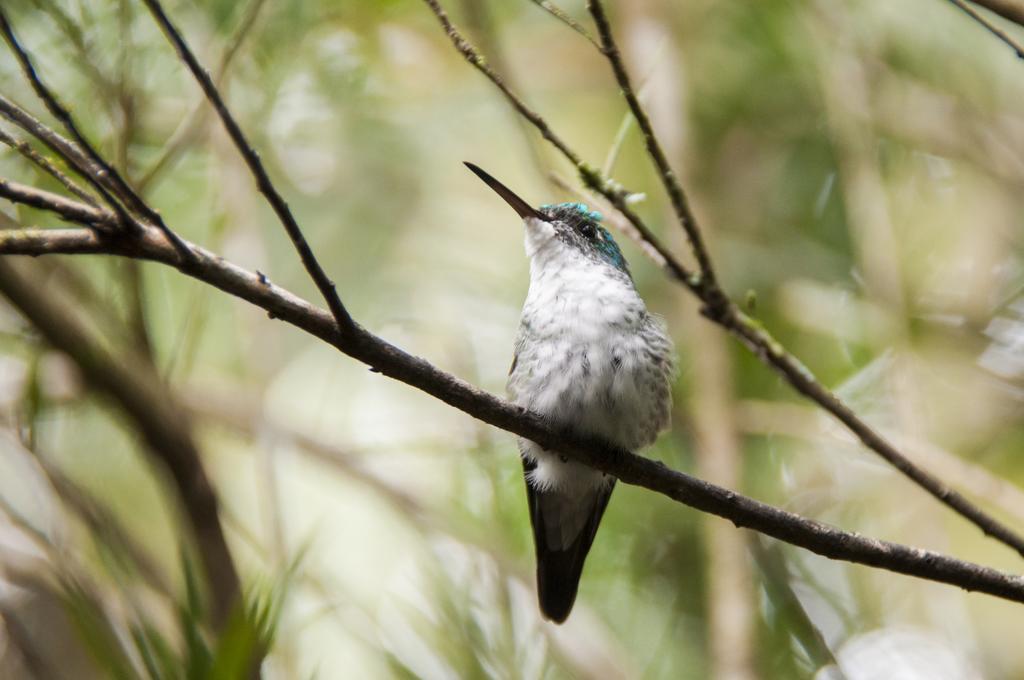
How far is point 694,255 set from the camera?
1.68 metres

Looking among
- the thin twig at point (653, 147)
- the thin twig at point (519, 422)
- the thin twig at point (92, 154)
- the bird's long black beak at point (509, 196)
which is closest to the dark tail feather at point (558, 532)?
the thin twig at point (519, 422)

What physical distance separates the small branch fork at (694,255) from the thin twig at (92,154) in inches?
24.1

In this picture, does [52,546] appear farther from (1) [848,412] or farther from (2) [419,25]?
(2) [419,25]

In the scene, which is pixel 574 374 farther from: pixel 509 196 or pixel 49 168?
pixel 49 168

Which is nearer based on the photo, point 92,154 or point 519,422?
point 92,154

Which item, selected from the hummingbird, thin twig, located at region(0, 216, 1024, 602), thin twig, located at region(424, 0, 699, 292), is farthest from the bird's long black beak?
thin twig, located at region(0, 216, 1024, 602)

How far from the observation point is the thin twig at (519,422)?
152 centimetres

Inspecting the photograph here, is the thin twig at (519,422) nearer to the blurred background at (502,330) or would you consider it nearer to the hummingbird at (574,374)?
the hummingbird at (574,374)

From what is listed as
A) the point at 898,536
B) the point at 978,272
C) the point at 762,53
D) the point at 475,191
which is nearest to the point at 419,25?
the point at 475,191

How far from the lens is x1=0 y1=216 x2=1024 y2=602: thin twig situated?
1521 millimetres

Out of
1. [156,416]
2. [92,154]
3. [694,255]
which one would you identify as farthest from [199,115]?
[694,255]

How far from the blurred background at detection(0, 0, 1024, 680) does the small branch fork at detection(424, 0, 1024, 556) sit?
1.04 metres

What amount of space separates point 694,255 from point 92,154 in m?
0.93

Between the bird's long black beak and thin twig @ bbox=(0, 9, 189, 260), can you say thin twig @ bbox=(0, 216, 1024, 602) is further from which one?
the bird's long black beak
